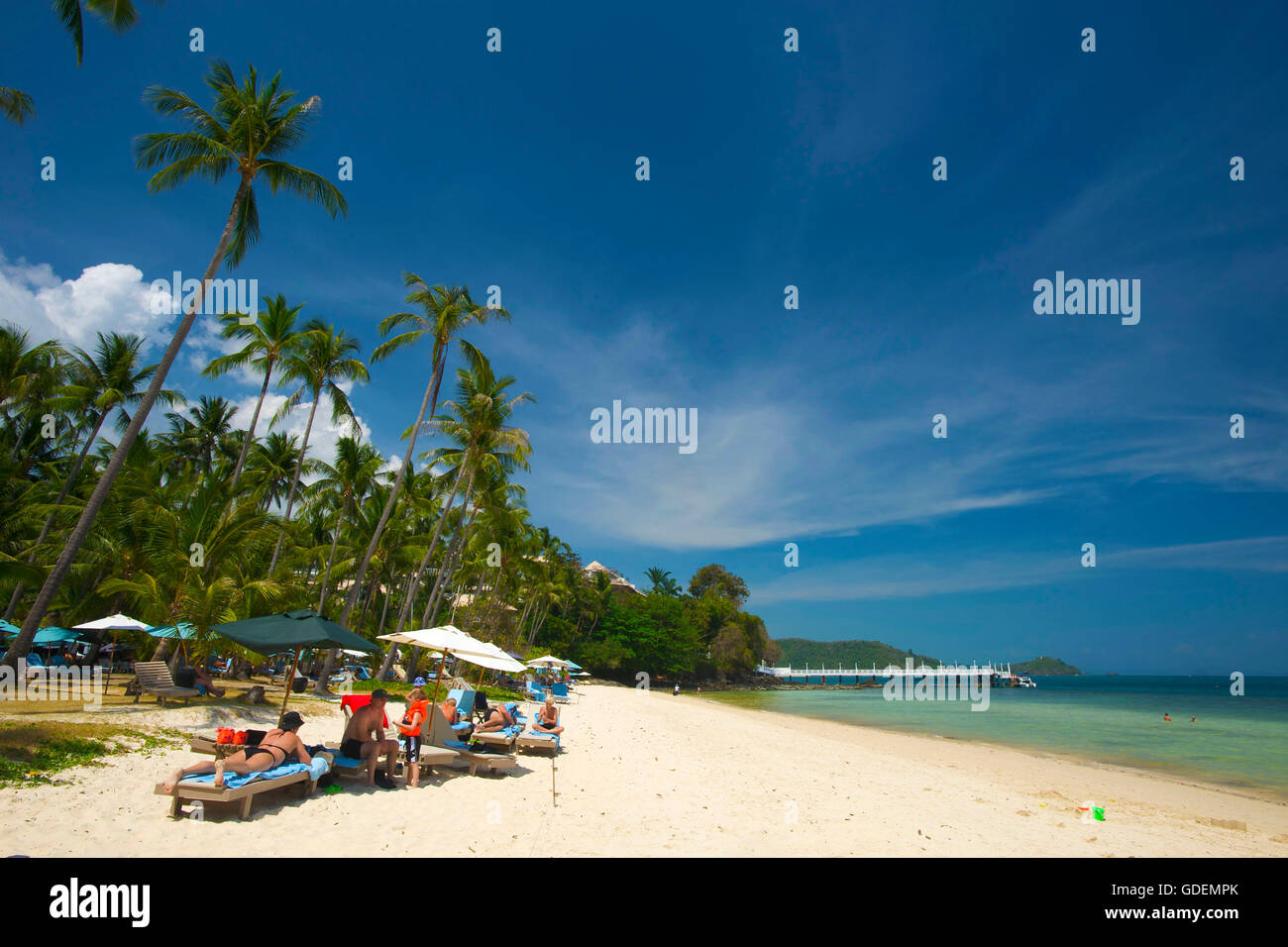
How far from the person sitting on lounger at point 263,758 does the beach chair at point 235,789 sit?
0.06m

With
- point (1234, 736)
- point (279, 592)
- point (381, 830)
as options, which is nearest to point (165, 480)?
point (279, 592)

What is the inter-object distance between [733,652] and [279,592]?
6376 centimetres

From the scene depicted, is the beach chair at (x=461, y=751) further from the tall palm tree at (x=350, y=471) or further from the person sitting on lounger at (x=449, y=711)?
the tall palm tree at (x=350, y=471)

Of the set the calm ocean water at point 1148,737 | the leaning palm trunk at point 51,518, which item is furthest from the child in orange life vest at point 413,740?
the leaning palm trunk at point 51,518

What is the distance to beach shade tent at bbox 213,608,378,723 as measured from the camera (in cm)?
801

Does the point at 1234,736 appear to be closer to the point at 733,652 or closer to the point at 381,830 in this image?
the point at 381,830

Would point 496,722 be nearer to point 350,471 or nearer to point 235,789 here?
point 235,789

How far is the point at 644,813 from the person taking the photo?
721 cm

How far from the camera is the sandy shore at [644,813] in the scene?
530 cm

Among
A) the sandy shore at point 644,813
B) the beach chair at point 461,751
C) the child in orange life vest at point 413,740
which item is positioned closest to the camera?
the sandy shore at point 644,813

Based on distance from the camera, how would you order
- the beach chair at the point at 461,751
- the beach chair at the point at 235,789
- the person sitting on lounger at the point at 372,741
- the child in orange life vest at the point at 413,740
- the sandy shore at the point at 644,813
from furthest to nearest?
the beach chair at the point at 461,751, the child in orange life vest at the point at 413,740, the person sitting on lounger at the point at 372,741, the beach chair at the point at 235,789, the sandy shore at the point at 644,813

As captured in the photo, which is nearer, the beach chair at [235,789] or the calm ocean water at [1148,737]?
the beach chair at [235,789]
